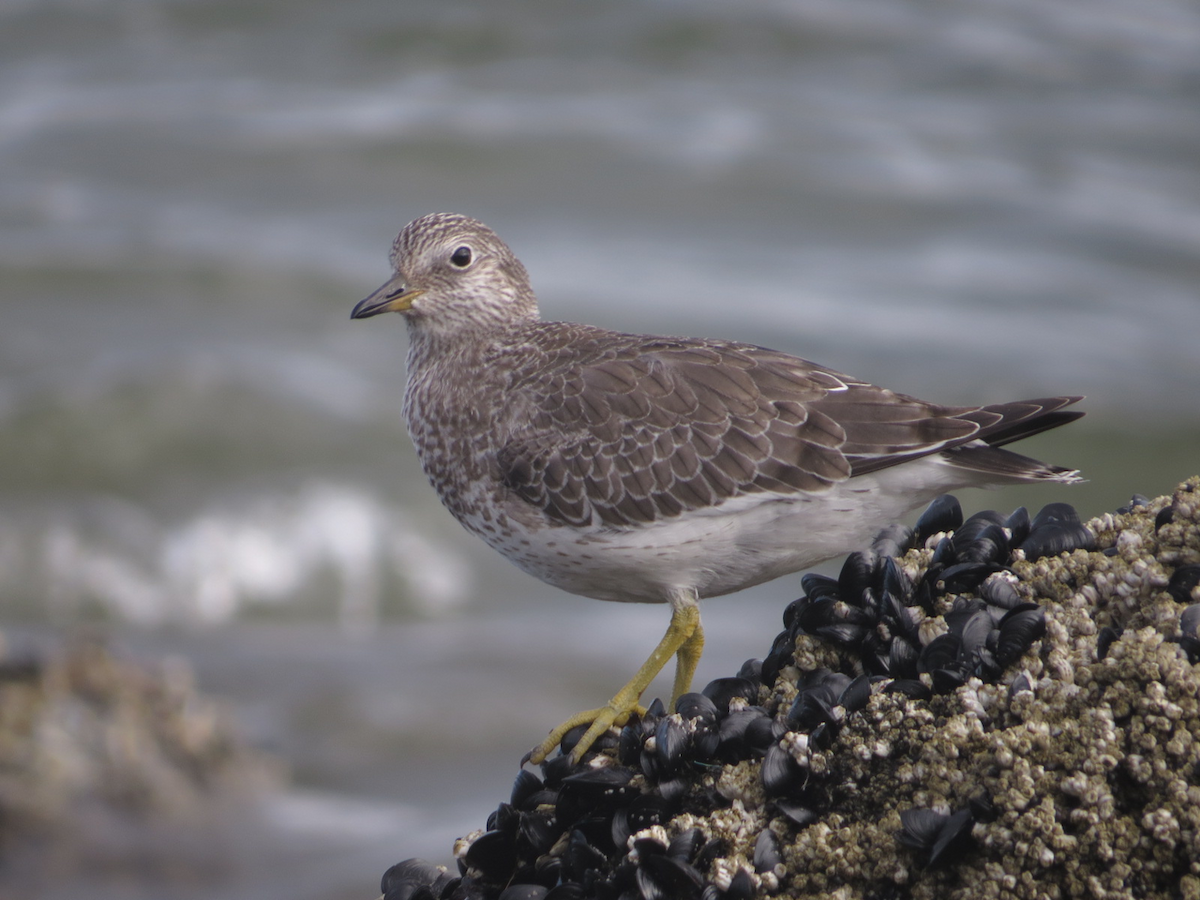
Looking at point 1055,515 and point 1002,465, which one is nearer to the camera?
point 1055,515

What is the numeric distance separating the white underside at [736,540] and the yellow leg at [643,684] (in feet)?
0.35

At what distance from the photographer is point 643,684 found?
191 inches

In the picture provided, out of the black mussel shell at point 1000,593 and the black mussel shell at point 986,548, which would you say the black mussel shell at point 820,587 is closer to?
the black mussel shell at point 986,548

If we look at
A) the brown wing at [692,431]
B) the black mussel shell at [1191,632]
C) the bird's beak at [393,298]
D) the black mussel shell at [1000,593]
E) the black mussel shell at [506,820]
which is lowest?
the black mussel shell at [506,820]

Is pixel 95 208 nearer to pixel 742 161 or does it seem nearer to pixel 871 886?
pixel 742 161

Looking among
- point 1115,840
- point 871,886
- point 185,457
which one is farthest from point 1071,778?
point 185,457

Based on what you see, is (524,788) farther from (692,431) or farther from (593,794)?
(692,431)

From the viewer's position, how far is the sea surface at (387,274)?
10.8 meters

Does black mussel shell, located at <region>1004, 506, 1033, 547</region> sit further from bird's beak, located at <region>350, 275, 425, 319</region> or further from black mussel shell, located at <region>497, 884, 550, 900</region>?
bird's beak, located at <region>350, 275, 425, 319</region>

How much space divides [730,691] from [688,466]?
1.33 meters

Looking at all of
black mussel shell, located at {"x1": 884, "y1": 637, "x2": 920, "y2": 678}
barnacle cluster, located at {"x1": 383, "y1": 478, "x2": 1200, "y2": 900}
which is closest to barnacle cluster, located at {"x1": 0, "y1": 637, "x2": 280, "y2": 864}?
barnacle cluster, located at {"x1": 383, "y1": 478, "x2": 1200, "y2": 900}

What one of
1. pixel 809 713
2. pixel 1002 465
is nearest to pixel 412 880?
pixel 809 713

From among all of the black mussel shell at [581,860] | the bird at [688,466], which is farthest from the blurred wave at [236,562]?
the black mussel shell at [581,860]

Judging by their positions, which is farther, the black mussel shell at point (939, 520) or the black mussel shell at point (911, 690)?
the black mussel shell at point (939, 520)
